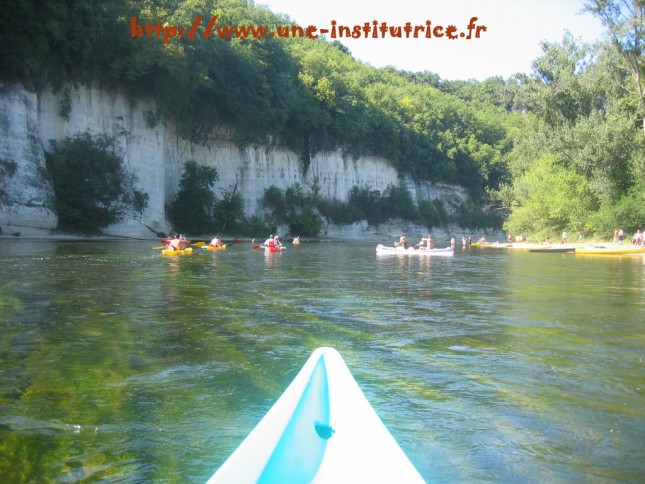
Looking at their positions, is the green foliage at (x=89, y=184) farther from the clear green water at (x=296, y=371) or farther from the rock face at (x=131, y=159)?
the clear green water at (x=296, y=371)

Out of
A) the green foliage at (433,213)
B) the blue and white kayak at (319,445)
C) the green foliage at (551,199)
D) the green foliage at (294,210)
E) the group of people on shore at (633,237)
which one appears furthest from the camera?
the green foliage at (433,213)

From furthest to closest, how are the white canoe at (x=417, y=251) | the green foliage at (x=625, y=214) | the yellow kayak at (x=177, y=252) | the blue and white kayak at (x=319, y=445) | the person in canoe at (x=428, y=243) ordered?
1. the green foliage at (x=625, y=214)
2. the person in canoe at (x=428, y=243)
3. the white canoe at (x=417, y=251)
4. the yellow kayak at (x=177, y=252)
5. the blue and white kayak at (x=319, y=445)

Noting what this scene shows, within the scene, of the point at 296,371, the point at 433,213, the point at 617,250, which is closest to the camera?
the point at 296,371

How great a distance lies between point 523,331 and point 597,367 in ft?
7.22

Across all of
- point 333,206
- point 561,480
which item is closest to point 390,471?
point 561,480

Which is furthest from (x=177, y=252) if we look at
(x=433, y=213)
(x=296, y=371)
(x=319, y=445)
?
(x=433, y=213)

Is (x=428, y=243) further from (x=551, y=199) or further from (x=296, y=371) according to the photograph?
(x=296, y=371)

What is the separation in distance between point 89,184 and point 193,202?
34.9 feet

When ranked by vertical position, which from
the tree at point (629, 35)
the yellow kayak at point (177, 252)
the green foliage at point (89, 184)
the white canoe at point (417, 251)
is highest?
the tree at point (629, 35)

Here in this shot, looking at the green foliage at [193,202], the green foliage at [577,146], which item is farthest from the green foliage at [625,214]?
the green foliage at [193,202]

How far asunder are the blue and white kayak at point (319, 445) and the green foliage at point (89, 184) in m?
36.5

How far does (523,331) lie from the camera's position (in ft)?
28.8

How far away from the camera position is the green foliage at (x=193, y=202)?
4775 cm

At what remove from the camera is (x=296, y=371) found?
6.29 meters
